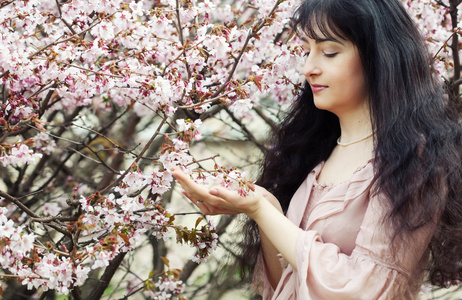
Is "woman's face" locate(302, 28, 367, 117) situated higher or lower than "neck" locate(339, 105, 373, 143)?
higher

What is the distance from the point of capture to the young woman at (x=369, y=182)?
1.38m

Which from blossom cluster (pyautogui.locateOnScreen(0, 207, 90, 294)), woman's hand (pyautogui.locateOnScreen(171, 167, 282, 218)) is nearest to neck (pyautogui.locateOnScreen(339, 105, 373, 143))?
woman's hand (pyautogui.locateOnScreen(171, 167, 282, 218))

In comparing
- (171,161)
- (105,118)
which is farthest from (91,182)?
(171,161)

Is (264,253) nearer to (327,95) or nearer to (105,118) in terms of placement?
(327,95)

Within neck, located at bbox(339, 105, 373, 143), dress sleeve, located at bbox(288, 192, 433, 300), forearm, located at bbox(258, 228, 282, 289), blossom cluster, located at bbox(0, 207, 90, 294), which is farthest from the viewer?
forearm, located at bbox(258, 228, 282, 289)

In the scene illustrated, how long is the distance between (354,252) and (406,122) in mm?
353

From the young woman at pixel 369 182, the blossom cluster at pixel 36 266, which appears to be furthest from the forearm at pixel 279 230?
Result: the blossom cluster at pixel 36 266

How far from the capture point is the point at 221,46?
5.88ft

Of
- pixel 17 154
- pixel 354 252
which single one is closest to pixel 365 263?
pixel 354 252

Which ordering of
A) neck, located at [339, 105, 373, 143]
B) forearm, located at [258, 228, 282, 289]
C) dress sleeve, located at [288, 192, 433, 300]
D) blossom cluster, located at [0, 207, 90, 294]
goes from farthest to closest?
forearm, located at [258, 228, 282, 289]
neck, located at [339, 105, 373, 143]
blossom cluster, located at [0, 207, 90, 294]
dress sleeve, located at [288, 192, 433, 300]

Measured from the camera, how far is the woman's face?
60.1 inches

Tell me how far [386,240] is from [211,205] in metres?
0.42

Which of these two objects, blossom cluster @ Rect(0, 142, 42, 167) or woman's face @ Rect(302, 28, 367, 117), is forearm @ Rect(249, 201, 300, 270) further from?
blossom cluster @ Rect(0, 142, 42, 167)

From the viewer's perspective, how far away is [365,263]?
1.37m
